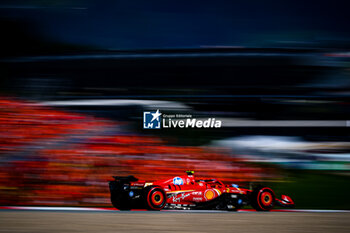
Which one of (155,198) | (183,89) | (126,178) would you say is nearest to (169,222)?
(155,198)

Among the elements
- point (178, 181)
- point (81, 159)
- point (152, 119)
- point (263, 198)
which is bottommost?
point (263, 198)

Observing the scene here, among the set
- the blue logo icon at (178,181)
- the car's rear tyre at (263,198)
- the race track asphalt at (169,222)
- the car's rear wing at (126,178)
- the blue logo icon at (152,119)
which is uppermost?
the blue logo icon at (152,119)

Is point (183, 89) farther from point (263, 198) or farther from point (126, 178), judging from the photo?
point (263, 198)

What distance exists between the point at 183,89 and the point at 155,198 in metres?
1.30

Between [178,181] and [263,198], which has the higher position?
[178,181]

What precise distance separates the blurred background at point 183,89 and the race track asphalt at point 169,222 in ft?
1.19

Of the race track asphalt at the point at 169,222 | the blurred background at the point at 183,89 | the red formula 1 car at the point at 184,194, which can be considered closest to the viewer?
the race track asphalt at the point at 169,222

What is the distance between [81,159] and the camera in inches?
174

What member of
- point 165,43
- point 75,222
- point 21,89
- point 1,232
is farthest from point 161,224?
point 21,89

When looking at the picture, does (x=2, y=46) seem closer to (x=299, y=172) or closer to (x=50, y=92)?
(x=50, y=92)

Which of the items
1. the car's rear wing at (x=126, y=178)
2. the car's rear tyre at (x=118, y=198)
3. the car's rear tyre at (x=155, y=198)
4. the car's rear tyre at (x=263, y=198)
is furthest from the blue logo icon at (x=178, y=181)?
the car's rear tyre at (x=263, y=198)

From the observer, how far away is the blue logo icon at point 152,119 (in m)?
4.35

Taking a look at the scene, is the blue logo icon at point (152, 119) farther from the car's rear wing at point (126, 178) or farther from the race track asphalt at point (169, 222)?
the race track asphalt at point (169, 222)

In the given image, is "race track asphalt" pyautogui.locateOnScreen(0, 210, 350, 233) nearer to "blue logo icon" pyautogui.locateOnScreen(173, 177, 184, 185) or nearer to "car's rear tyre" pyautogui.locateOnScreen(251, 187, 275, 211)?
"car's rear tyre" pyautogui.locateOnScreen(251, 187, 275, 211)
